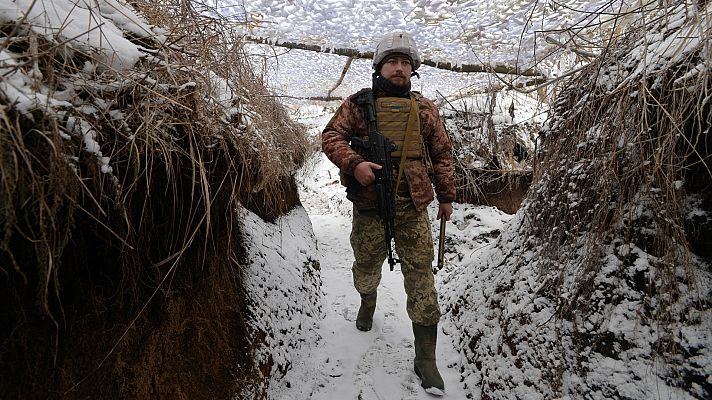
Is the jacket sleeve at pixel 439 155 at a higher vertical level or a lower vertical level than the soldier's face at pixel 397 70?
lower

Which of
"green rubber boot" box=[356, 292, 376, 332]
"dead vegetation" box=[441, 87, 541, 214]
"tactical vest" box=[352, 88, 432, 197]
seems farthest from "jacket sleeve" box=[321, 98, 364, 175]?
"dead vegetation" box=[441, 87, 541, 214]

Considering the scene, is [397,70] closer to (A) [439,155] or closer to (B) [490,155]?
(A) [439,155]

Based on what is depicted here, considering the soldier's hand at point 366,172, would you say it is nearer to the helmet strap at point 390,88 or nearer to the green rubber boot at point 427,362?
the helmet strap at point 390,88

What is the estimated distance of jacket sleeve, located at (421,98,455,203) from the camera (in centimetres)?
246

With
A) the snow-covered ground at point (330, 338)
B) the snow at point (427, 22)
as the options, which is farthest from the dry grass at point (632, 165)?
the snow at point (427, 22)

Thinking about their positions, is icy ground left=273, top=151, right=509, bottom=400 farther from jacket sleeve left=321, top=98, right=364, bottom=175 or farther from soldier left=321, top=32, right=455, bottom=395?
jacket sleeve left=321, top=98, right=364, bottom=175

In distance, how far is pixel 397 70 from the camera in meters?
2.41

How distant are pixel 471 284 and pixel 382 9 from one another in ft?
11.1

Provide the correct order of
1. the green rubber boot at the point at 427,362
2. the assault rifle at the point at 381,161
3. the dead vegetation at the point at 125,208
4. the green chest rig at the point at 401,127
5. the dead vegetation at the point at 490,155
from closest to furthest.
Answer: the dead vegetation at the point at 125,208 < the green rubber boot at the point at 427,362 < the assault rifle at the point at 381,161 < the green chest rig at the point at 401,127 < the dead vegetation at the point at 490,155

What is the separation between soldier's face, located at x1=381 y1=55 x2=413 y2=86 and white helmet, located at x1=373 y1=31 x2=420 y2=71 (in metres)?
0.04

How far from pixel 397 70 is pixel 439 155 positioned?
69cm

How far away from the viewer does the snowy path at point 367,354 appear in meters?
2.17

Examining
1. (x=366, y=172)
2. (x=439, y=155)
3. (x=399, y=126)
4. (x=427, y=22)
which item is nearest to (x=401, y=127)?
(x=399, y=126)

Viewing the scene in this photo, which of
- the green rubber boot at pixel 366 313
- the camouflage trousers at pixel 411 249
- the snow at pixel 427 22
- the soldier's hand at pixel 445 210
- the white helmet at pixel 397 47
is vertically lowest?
the green rubber boot at pixel 366 313
